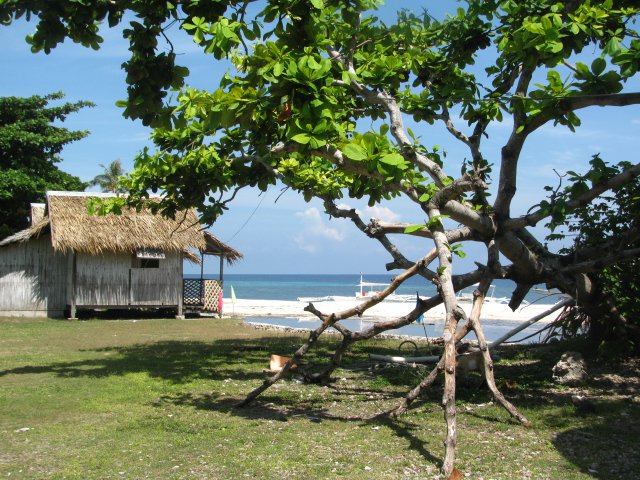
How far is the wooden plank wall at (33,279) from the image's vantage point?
2078 cm

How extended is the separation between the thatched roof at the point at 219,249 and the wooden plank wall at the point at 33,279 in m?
4.44

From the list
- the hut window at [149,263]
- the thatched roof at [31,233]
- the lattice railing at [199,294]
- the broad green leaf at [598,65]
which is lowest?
the lattice railing at [199,294]

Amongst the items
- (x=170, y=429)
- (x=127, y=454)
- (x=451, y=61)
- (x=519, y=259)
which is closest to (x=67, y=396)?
(x=170, y=429)

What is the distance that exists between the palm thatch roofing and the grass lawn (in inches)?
341

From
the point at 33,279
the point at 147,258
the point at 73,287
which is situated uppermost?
the point at 147,258

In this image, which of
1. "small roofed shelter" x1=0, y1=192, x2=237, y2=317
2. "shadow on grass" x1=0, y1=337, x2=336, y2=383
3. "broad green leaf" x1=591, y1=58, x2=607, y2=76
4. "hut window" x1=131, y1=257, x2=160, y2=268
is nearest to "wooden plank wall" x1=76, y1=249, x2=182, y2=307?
"small roofed shelter" x1=0, y1=192, x2=237, y2=317

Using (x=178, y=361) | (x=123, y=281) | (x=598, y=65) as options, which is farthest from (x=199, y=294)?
(x=598, y=65)

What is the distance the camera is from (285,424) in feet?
21.8

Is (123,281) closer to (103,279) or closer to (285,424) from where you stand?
(103,279)

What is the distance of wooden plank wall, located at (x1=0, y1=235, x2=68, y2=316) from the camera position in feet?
68.2

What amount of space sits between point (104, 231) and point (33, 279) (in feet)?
9.72

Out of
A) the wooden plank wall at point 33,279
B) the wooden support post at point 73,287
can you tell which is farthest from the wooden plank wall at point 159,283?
the wooden plank wall at point 33,279

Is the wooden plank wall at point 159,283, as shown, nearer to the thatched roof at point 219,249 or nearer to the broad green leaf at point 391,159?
the thatched roof at point 219,249

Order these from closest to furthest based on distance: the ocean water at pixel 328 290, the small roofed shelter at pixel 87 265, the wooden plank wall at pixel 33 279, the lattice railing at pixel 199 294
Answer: the small roofed shelter at pixel 87 265, the wooden plank wall at pixel 33 279, the lattice railing at pixel 199 294, the ocean water at pixel 328 290
